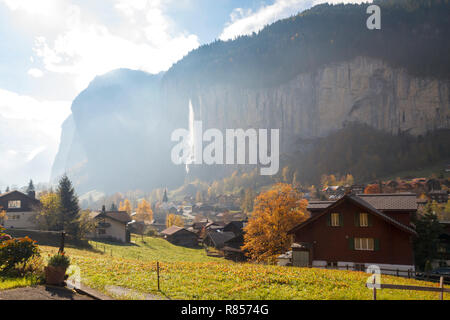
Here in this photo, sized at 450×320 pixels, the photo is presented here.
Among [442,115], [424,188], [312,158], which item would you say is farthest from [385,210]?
[442,115]

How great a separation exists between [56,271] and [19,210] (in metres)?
49.9

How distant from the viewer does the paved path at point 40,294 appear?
9.57m

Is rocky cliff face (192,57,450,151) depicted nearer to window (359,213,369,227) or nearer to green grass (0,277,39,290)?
window (359,213,369,227)

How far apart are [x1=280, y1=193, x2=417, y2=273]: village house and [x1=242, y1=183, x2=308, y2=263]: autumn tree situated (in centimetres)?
868

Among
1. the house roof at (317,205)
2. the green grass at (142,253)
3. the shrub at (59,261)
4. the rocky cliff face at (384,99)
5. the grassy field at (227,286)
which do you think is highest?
the rocky cliff face at (384,99)

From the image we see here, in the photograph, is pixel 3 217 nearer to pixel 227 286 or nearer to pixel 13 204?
pixel 13 204

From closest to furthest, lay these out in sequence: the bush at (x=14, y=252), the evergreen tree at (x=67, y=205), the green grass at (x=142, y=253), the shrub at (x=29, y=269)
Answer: the shrub at (x=29, y=269), the bush at (x=14, y=252), the green grass at (x=142, y=253), the evergreen tree at (x=67, y=205)

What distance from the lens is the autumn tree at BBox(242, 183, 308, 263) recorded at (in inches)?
1528

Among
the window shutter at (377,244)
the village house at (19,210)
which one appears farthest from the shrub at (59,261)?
the village house at (19,210)

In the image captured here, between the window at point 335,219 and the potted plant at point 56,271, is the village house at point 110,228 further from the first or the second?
the potted plant at point 56,271

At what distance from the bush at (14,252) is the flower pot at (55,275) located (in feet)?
6.68

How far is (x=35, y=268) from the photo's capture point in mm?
12258
